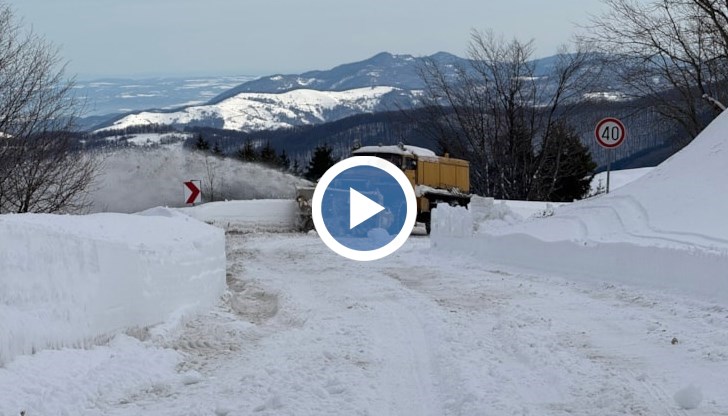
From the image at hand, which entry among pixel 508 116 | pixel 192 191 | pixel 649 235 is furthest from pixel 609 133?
pixel 508 116

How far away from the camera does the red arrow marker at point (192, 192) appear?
95.7ft

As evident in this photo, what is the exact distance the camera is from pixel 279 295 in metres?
13.5

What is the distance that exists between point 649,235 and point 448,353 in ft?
22.1

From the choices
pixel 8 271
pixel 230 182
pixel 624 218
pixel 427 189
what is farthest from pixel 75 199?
pixel 230 182

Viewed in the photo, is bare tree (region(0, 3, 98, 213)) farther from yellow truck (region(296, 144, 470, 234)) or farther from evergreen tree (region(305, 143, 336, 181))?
evergreen tree (region(305, 143, 336, 181))

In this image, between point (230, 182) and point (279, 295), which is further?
point (230, 182)

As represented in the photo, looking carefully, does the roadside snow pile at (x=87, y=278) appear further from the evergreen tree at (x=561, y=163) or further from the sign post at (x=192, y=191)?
the evergreen tree at (x=561, y=163)

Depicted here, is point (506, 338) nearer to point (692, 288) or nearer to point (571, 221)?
point (692, 288)

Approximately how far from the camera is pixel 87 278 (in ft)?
26.0

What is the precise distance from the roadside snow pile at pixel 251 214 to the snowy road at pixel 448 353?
19212 mm

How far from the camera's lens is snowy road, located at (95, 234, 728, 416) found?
20.7 feet

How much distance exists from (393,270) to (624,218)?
4.60m
